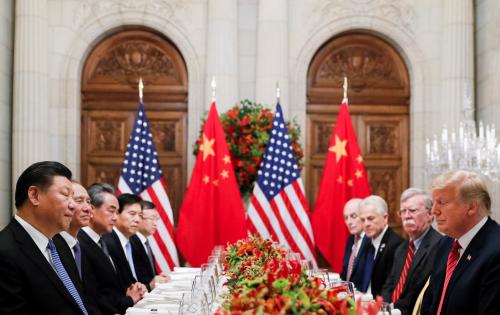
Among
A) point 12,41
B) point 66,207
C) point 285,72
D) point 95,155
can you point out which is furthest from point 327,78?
point 66,207

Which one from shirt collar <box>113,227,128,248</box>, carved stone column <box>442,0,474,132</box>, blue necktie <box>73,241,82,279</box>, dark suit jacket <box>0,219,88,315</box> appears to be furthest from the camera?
carved stone column <box>442,0,474,132</box>

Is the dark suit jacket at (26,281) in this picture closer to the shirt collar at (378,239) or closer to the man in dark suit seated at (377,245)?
the man in dark suit seated at (377,245)

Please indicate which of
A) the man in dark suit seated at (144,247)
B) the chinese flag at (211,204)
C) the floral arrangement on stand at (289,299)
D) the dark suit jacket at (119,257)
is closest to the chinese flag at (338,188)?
the chinese flag at (211,204)

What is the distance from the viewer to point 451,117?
9.80 m

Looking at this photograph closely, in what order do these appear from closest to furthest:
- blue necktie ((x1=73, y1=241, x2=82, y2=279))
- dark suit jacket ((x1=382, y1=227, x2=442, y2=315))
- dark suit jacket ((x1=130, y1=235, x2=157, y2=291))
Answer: blue necktie ((x1=73, y1=241, x2=82, y2=279)) < dark suit jacket ((x1=382, y1=227, x2=442, y2=315)) < dark suit jacket ((x1=130, y1=235, x2=157, y2=291))

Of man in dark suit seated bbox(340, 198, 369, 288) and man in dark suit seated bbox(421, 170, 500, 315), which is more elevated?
man in dark suit seated bbox(421, 170, 500, 315)

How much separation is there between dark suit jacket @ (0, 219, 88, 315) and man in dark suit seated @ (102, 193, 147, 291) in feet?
8.99

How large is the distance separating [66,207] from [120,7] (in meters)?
7.26

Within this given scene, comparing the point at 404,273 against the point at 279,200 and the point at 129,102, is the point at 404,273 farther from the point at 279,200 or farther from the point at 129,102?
the point at 129,102

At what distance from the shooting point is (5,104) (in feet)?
31.2

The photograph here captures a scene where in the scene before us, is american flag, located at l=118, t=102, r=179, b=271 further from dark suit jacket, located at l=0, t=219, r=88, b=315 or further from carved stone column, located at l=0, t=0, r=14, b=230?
dark suit jacket, located at l=0, t=219, r=88, b=315

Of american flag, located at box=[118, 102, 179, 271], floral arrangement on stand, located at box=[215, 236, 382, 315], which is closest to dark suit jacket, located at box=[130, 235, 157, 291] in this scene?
american flag, located at box=[118, 102, 179, 271]

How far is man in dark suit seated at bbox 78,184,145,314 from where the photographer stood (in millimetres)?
Answer: 4910

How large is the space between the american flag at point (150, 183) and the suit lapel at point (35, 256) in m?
5.67
